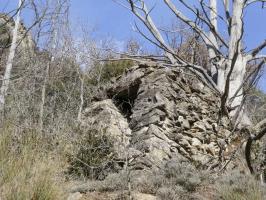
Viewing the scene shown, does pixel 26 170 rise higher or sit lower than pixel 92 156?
lower

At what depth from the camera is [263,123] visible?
18.3 ft

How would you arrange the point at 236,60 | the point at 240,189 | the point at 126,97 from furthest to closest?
the point at 126,97
the point at 236,60
the point at 240,189

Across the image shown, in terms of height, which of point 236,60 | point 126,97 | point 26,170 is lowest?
point 26,170

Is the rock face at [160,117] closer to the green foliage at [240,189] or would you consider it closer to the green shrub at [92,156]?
the green shrub at [92,156]

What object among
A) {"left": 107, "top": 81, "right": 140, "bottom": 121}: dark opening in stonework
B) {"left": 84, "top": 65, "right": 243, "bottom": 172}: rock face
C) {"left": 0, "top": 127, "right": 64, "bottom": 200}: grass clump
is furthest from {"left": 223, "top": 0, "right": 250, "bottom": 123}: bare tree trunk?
{"left": 107, "top": 81, "right": 140, "bottom": 121}: dark opening in stonework

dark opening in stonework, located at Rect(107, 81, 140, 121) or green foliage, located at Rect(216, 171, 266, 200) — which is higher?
dark opening in stonework, located at Rect(107, 81, 140, 121)

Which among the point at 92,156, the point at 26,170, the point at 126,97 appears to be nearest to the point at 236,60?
the point at 92,156

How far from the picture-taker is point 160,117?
32.9 feet

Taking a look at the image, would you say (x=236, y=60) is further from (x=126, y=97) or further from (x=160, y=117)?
(x=126, y=97)

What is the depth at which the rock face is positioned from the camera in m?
9.30

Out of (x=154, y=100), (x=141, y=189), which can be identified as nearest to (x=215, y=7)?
(x=154, y=100)

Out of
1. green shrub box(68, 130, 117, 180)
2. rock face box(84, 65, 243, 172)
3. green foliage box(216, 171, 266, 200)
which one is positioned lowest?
green foliage box(216, 171, 266, 200)

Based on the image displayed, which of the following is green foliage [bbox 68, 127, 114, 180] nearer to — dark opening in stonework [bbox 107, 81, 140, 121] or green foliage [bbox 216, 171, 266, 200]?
dark opening in stonework [bbox 107, 81, 140, 121]

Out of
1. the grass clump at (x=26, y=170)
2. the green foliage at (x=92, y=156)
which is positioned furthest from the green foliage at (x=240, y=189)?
the green foliage at (x=92, y=156)
